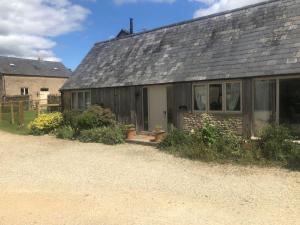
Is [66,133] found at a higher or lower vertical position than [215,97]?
lower

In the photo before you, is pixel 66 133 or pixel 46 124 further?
pixel 46 124

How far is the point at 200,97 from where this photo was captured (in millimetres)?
14844

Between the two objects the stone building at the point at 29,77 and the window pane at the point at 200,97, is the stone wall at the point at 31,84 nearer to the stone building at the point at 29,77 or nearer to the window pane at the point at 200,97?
the stone building at the point at 29,77

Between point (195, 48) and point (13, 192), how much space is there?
411 inches

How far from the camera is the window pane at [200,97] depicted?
14.6 m

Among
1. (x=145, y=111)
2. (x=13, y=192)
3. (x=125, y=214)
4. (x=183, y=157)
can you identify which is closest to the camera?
(x=125, y=214)

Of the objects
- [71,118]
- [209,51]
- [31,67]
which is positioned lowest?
[71,118]

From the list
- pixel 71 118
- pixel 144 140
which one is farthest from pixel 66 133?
pixel 144 140

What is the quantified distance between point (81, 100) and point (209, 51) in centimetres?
868

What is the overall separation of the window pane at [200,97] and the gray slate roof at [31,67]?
37.0 m

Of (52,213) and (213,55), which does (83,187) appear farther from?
(213,55)

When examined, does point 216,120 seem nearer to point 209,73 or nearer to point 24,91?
point 209,73

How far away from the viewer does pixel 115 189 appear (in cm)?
837

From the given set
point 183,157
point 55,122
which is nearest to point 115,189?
point 183,157
